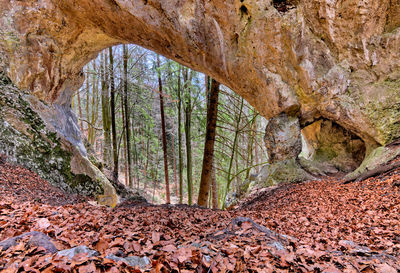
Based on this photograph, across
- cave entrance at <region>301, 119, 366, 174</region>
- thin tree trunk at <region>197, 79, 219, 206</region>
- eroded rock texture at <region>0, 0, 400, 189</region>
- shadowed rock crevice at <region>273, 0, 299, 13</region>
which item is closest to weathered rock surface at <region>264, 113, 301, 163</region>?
eroded rock texture at <region>0, 0, 400, 189</region>

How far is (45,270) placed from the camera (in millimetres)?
867

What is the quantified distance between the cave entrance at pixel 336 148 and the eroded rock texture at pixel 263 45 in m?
0.48

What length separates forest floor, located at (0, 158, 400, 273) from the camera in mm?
1025

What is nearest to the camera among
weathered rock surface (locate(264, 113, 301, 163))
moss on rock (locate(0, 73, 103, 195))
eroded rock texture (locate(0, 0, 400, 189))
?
moss on rock (locate(0, 73, 103, 195))

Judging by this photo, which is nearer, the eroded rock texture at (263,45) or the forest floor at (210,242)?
the forest floor at (210,242)

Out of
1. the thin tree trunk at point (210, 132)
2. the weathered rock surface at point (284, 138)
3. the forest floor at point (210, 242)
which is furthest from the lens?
the thin tree trunk at point (210, 132)

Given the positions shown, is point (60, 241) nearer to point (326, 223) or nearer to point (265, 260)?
point (265, 260)

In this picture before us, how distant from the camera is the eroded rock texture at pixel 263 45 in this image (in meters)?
4.21

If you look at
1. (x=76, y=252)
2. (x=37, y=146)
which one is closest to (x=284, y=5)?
(x=76, y=252)

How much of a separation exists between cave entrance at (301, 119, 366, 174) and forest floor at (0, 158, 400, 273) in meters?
2.81

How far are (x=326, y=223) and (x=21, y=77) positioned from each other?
18.5 ft

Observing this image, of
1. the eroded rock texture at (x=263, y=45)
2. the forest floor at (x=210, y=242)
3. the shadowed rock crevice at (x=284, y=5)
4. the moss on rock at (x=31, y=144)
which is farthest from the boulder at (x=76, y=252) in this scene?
the shadowed rock crevice at (x=284, y=5)

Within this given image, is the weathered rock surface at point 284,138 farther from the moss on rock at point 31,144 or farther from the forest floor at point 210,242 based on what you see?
the moss on rock at point 31,144

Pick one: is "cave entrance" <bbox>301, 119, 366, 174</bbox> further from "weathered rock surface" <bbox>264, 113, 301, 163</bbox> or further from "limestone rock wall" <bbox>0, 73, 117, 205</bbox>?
"limestone rock wall" <bbox>0, 73, 117, 205</bbox>
